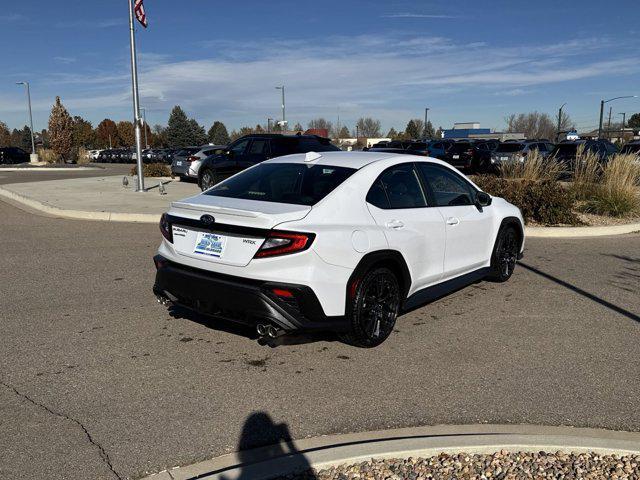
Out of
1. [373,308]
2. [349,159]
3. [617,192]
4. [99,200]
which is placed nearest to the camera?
[373,308]

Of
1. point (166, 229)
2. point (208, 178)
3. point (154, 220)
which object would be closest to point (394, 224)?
point (166, 229)

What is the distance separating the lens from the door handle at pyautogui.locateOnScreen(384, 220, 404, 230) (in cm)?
476

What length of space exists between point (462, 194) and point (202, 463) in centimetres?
407

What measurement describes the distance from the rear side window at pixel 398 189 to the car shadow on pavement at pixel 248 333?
1.23 metres

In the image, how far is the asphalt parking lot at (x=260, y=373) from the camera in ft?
11.1

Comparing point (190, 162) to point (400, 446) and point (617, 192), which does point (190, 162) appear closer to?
point (617, 192)

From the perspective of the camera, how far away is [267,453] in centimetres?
322

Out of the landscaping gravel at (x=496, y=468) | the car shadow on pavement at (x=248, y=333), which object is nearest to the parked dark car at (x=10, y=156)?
the car shadow on pavement at (x=248, y=333)

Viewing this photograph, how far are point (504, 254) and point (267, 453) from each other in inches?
181

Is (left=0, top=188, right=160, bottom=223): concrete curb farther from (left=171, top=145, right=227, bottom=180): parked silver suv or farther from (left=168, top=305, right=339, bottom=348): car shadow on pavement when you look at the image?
(left=171, top=145, right=227, bottom=180): parked silver suv

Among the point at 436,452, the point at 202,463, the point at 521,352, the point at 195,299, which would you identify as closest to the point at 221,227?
the point at 195,299

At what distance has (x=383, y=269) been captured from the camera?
4684 millimetres

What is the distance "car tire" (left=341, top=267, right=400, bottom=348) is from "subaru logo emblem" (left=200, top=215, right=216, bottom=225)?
123 cm

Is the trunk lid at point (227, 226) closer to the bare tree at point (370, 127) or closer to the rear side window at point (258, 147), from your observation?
the rear side window at point (258, 147)
